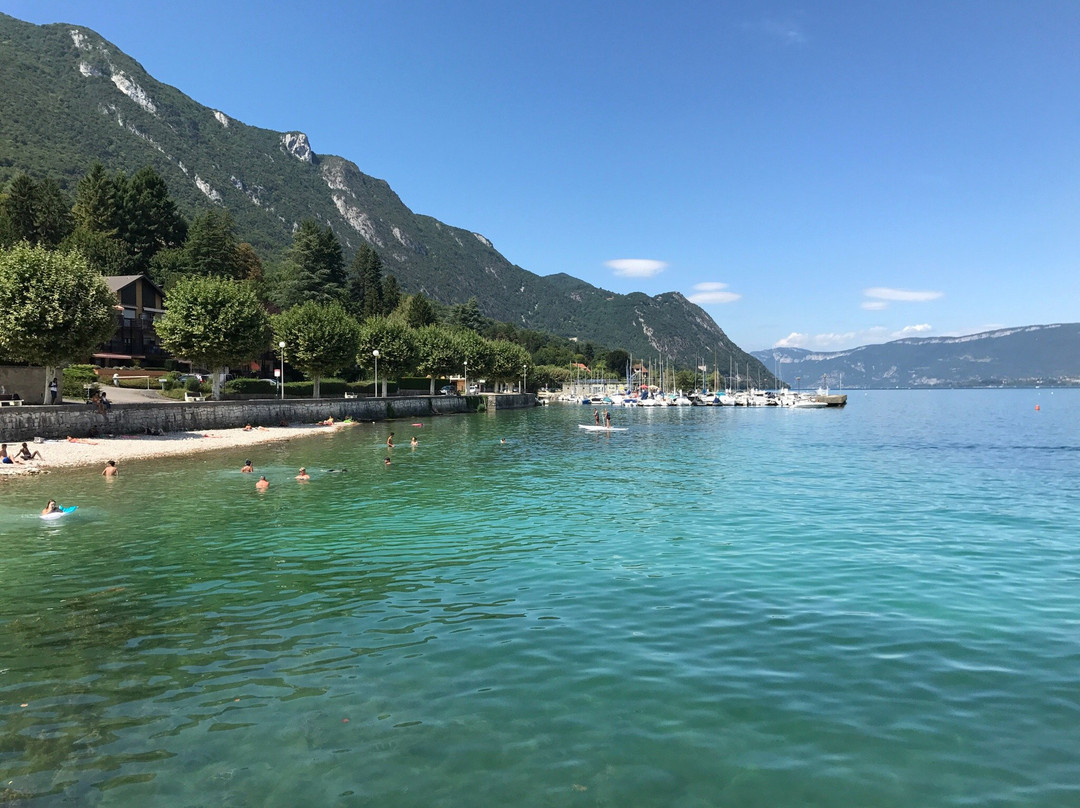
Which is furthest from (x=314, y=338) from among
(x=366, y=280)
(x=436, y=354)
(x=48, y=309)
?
(x=366, y=280)

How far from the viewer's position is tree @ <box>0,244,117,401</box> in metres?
43.4

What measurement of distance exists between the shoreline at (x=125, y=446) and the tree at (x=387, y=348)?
3517 cm

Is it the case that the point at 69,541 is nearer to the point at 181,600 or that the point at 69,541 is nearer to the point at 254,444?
the point at 181,600

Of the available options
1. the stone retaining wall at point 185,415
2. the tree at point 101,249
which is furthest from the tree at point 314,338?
the tree at point 101,249

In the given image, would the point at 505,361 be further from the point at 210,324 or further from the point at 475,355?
the point at 210,324

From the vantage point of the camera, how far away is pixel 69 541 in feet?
65.8

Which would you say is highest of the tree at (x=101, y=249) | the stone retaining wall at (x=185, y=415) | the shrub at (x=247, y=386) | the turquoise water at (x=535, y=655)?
the tree at (x=101, y=249)

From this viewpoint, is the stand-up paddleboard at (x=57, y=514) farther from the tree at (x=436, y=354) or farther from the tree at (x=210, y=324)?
the tree at (x=436, y=354)

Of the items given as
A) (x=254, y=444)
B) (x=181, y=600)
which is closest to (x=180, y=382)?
(x=254, y=444)

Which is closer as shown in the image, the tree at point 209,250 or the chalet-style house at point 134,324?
the chalet-style house at point 134,324

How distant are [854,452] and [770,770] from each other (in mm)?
50845

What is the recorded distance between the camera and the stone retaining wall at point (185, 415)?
41.0m

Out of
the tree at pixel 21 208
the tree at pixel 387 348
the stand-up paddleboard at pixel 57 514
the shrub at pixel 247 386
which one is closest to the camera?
the stand-up paddleboard at pixel 57 514

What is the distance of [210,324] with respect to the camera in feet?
200
